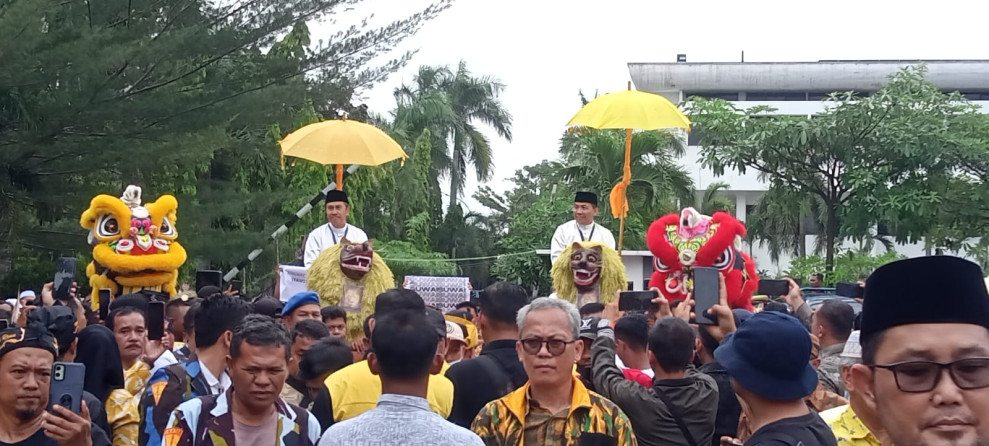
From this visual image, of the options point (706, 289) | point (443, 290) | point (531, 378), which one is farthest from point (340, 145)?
point (531, 378)

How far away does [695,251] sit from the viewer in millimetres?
10016

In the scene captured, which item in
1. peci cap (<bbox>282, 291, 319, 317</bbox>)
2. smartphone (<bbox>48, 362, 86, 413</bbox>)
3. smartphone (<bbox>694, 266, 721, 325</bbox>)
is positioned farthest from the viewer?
peci cap (<bbox>282, 291, 319, 317</bbox>)

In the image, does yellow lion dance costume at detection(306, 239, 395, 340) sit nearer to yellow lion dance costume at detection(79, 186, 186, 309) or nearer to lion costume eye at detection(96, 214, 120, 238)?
yellow lion dance costume at detection(79, 186, 186, 309)

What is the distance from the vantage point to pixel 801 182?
26.0 metres

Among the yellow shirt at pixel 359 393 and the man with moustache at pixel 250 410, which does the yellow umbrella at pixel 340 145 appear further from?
the man with moustache at pixel 250 410

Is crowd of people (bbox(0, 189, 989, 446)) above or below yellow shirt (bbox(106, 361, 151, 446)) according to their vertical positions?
above

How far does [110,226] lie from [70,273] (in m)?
3.11

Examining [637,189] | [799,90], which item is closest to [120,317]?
[637,189]

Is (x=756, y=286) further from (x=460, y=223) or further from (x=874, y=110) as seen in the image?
(x=460, y=223)

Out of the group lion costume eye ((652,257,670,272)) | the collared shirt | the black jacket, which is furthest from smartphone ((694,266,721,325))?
lion costume eye ((652,257,670,272))

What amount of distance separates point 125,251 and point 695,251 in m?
5.58

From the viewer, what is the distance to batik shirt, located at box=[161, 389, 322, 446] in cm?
406

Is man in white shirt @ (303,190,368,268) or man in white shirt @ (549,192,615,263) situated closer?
man in white shirt @ (303,190,368,268)

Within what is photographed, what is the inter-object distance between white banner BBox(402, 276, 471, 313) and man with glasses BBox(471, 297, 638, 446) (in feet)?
17.6
